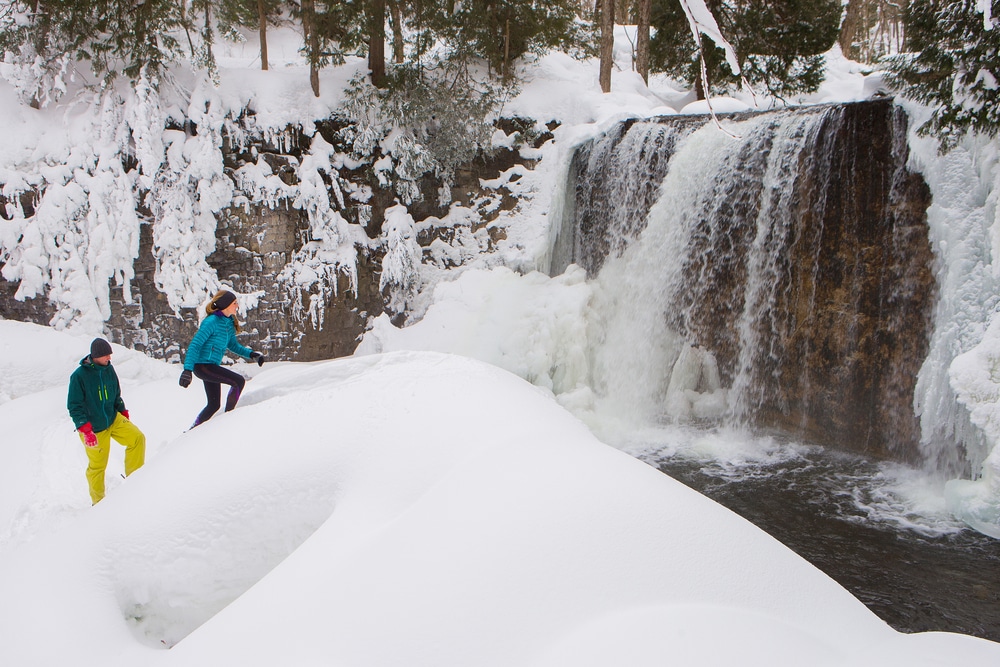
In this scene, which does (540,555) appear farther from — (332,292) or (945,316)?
(332,292)

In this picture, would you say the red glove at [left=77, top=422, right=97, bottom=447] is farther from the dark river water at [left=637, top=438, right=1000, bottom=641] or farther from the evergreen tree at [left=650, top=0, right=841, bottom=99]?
the evergreen tree at [left=650, top=0, right=841, bottom=99]

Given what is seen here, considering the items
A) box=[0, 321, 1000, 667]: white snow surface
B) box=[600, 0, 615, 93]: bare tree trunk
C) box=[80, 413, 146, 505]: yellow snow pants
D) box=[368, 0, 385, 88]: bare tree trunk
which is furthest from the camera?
box=[600, 0, 615, 93]: bare tree trunk

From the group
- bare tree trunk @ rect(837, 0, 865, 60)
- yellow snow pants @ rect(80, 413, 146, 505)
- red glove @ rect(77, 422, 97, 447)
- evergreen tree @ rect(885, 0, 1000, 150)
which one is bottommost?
yellow snow pants @ rect(80, 413, 146, 505)

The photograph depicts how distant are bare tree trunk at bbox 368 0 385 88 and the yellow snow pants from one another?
8735mm

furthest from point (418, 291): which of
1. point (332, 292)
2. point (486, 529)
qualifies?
point (486, 529)

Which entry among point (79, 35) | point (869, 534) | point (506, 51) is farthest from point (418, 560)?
point (79, 35)

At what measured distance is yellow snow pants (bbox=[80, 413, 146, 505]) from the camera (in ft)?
14.6

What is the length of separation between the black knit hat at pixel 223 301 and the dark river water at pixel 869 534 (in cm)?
482

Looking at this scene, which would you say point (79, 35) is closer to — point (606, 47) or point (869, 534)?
point (606, 47)

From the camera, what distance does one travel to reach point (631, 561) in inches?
94.7

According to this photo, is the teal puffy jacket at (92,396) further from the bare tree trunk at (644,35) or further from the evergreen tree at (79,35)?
the bare tree trunk at (644,35)

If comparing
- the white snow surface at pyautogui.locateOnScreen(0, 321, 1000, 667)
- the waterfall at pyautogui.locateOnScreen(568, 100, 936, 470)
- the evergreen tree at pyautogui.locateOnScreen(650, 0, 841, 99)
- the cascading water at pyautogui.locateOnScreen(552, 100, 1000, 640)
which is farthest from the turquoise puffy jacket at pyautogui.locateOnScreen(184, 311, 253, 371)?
the evergreen tree at pyautogui.locateOnScreen(650, 0, 841, 99)

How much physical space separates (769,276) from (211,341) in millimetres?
6748

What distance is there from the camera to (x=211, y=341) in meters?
4.91
